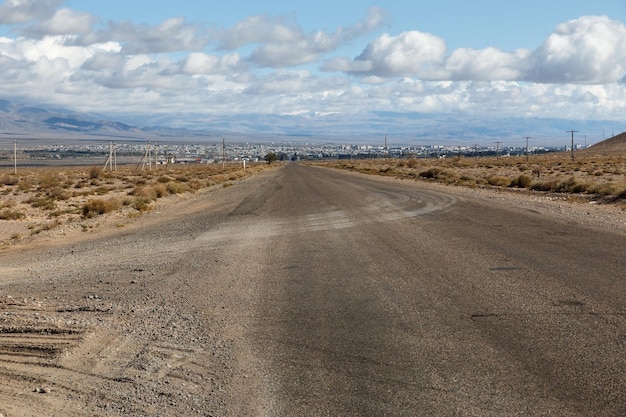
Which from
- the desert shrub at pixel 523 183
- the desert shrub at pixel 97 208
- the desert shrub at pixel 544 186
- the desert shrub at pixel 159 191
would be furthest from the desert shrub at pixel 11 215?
the desert shrub at pixel 523 183

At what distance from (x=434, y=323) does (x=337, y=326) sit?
44.5 inches

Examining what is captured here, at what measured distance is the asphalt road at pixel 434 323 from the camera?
6.28 metres

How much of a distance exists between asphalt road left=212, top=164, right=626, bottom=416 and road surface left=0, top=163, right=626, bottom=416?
3 centimetres

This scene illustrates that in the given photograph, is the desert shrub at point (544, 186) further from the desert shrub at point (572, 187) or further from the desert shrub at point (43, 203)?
the desert shrub at point (43, 203)

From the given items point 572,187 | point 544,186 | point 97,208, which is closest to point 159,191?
point 97,208

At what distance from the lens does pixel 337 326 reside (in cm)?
873

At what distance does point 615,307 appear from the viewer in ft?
30.3

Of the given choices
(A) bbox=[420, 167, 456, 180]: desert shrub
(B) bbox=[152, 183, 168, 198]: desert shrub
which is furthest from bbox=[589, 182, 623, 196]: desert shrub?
(A) bbox=[420, 167, 456, 180]: desert shrub

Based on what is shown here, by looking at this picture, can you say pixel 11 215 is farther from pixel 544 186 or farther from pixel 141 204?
pixel 544 186

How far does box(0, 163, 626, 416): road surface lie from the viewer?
6305 mm

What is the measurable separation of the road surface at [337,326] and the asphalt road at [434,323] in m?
0.03

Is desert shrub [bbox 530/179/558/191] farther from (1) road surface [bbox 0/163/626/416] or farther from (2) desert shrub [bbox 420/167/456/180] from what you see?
(1) road surface [bbox 0/163/626/416]

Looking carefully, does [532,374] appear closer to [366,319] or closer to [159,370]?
[366,319]

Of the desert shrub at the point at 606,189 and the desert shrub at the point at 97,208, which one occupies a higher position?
the desert shrub at the point at 606,189
